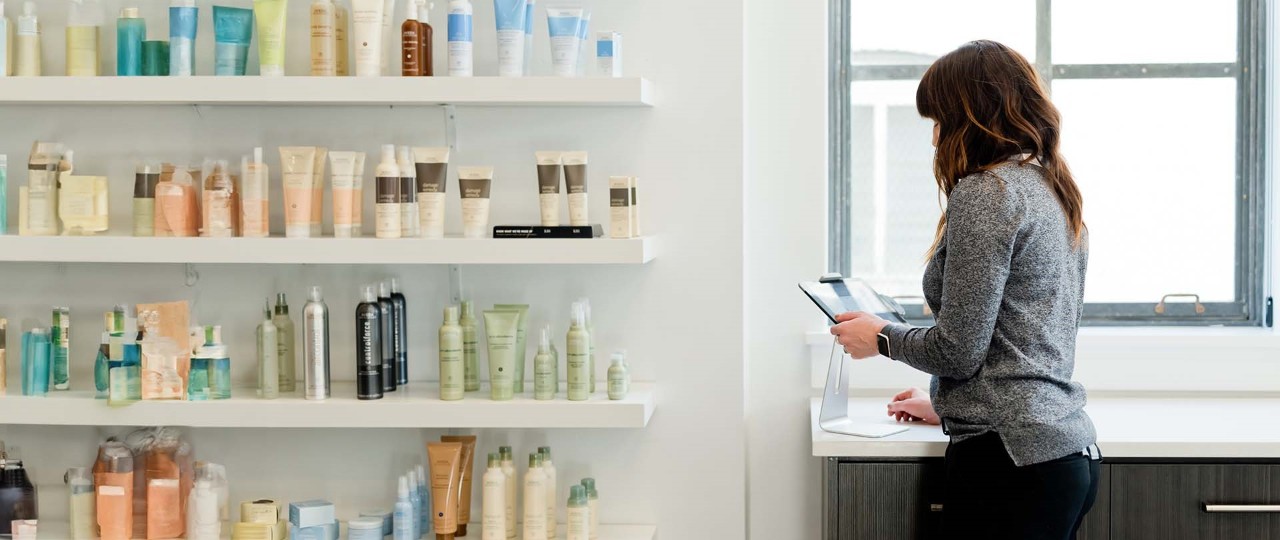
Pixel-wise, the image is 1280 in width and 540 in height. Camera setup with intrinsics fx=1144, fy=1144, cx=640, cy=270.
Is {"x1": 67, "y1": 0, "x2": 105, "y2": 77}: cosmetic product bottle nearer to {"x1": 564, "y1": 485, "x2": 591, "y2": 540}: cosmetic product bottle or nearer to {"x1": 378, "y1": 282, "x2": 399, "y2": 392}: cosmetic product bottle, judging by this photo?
{"x1": 378, "y1": 282, "x2": 399, "y2": 392}: cosmetic product bottle

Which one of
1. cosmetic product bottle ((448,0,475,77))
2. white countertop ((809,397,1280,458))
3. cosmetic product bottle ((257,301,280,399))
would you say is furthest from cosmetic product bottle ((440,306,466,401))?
white countertop ((809,397,1280,458))

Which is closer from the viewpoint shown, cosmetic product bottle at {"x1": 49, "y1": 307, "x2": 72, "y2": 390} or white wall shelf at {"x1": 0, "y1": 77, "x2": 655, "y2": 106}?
white wall shelf at {"x1": 0, "y1": 77, "x2": 655, "y2": 106}

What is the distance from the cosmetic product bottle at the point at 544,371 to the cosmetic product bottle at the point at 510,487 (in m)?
0.15

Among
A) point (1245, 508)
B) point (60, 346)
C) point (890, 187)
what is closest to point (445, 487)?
point (60, 346)

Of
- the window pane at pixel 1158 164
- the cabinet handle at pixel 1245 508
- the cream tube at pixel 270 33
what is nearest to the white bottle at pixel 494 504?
the cream tube at pixel 270 33

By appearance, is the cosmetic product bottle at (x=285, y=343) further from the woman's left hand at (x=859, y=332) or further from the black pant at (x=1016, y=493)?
the black pant at (x=1016, y=493)

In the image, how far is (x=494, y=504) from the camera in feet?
7.36

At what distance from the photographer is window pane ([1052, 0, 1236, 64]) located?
267 centimetres

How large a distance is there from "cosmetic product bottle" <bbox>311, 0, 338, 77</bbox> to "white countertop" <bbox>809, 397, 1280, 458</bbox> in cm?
117

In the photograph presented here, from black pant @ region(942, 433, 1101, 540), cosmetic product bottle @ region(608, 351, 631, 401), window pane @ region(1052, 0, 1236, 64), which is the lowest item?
black pant @ region(942, 433, 1101, 540)

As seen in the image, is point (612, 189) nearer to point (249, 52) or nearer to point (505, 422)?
point (505, 422)

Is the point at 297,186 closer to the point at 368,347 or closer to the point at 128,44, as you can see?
the point at 368,347

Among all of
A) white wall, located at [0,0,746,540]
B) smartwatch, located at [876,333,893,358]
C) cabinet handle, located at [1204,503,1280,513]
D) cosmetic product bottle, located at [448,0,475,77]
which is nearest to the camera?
smartwatch, located at [876,333,893,358]

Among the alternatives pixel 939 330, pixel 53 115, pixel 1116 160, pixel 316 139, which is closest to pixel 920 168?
pixel 1116 160
